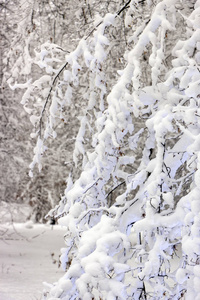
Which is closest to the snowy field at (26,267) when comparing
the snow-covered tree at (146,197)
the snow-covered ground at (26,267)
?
the snow-covered ground at (26,267)

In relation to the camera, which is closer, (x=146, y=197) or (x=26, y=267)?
(x=146, y=197)

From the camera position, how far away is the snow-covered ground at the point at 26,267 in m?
7.56

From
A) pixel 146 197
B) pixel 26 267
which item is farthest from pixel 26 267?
pixel 146 197

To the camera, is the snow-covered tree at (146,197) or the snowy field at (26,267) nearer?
the snow-covered tree at (146,197)

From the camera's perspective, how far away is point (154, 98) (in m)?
3.14

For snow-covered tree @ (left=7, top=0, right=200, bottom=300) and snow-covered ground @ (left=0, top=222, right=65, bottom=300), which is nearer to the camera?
snow-covered tree @ (left=7, top=0, right=200, bottom=300)

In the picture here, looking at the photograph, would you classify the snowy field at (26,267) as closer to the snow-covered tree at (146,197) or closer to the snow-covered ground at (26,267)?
the snow-covered ground at (26,267)

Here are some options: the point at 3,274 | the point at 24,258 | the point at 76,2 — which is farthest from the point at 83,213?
the point at 24,258

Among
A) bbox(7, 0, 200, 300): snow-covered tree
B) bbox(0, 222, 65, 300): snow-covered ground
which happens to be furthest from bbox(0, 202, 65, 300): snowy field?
bbox(7, 0, 200, 300): snow-covered tree

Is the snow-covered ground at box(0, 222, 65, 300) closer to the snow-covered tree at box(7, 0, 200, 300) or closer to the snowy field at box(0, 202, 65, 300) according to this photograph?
the snowy field at box(0, 202, 65, 300)

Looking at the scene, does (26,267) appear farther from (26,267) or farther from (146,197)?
(146,197)

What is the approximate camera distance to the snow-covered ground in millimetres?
7560

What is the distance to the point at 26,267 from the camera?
10.6 m

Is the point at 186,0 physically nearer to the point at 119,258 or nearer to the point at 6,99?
the point at 119,258
